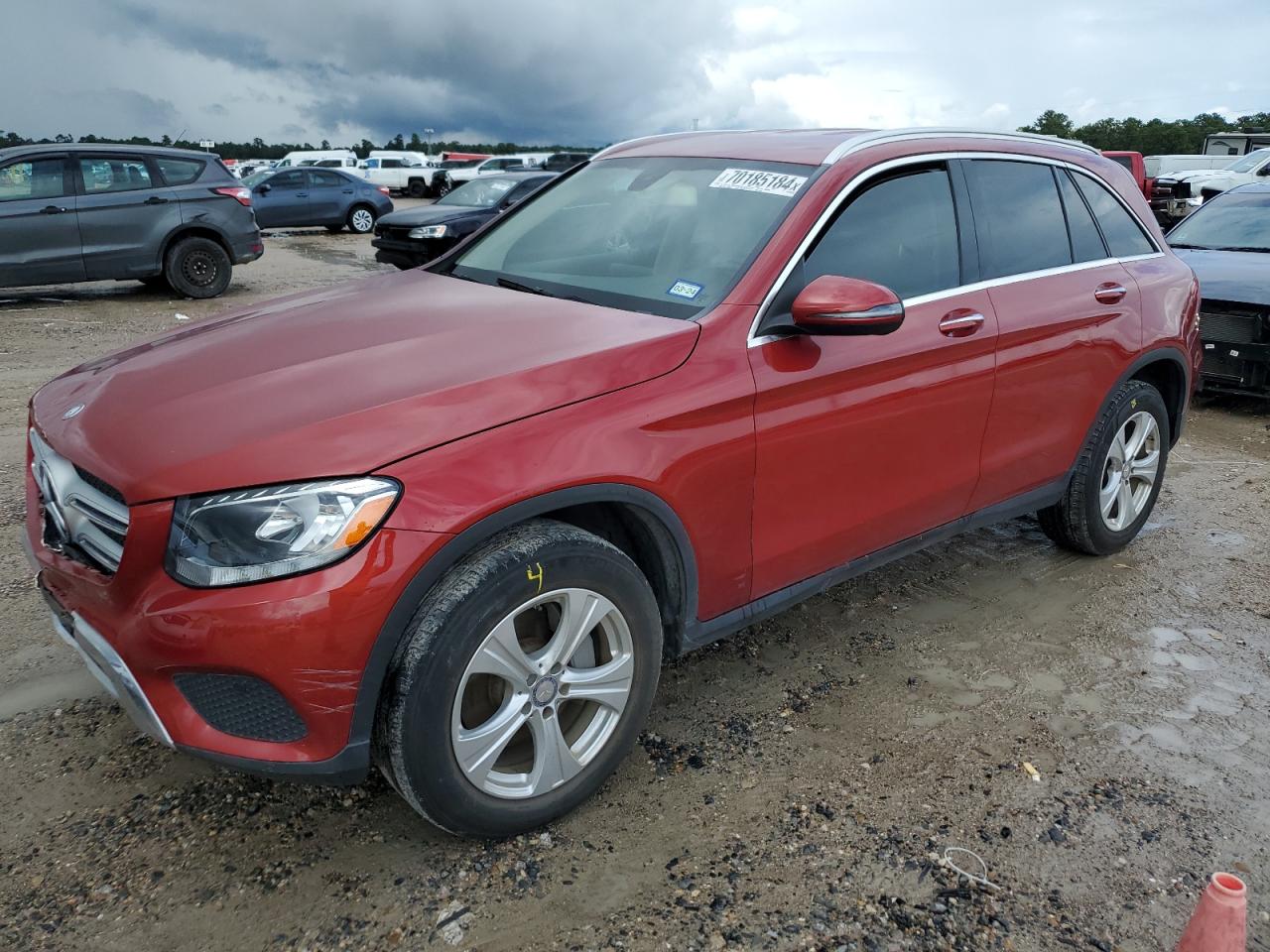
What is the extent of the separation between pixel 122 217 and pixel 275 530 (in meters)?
10.2

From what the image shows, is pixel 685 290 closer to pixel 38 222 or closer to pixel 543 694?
pixel 543 694

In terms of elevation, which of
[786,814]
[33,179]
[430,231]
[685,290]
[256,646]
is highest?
[33,179]

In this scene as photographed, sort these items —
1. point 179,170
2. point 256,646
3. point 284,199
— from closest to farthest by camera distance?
point 256,646 < point 179,170 < point 284,199

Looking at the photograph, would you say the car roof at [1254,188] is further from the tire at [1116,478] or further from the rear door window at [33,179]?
the rear door window at [33,179]

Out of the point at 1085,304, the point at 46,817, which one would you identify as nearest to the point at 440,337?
the point at 46,817

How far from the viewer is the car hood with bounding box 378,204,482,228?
13288 millimetres

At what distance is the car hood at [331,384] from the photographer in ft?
7.23

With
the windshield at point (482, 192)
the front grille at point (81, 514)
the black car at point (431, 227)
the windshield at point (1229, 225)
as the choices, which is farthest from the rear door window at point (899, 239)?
the windshield at point (482, 192)

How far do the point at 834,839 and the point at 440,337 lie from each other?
1.69 m

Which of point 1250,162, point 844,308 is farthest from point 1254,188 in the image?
point 1250,162

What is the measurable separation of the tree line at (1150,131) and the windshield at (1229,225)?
38110mm

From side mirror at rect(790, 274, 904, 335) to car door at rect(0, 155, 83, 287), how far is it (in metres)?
10.1

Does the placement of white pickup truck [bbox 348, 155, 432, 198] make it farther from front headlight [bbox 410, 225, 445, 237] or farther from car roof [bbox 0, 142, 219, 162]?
car roof [bbox 0, 142, 219, 162]

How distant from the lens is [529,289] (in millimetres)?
3223
